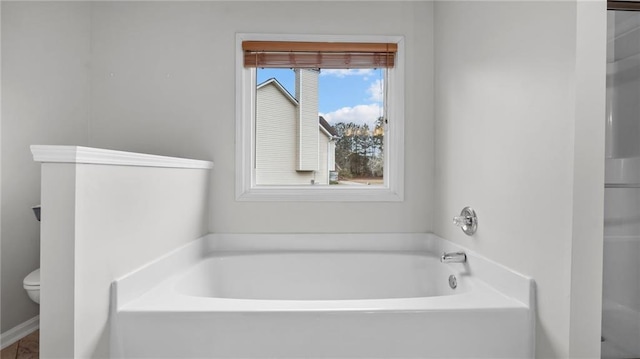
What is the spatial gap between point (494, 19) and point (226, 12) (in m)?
1.52

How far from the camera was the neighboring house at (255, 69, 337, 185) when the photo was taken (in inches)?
91.2

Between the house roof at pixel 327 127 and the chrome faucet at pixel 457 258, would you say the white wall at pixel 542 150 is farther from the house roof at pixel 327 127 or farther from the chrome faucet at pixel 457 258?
the house roof at pixel 327 127

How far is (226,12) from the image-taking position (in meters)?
2.15

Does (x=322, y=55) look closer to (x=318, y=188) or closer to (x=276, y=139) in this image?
(x=276, y=139)

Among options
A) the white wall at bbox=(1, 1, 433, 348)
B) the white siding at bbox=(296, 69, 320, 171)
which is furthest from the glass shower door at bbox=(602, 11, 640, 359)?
the white siding at bbox=(296, 69, 320, 171)

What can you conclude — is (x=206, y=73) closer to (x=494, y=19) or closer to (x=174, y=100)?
(x=174, y=100)

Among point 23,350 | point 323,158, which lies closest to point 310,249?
point 323,158

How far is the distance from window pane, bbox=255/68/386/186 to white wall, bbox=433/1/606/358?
709mm

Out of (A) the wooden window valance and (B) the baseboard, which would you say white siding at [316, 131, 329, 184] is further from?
(B) the baseboard

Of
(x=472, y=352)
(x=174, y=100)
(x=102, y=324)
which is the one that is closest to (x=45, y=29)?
(x=174, y=100)

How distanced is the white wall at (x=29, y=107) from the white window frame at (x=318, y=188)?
0.95 m

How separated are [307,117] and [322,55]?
409 mm

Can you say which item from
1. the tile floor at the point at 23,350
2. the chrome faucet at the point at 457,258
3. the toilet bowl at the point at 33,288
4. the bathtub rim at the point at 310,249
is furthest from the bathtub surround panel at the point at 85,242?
the chrome faucet at the point at 457,258

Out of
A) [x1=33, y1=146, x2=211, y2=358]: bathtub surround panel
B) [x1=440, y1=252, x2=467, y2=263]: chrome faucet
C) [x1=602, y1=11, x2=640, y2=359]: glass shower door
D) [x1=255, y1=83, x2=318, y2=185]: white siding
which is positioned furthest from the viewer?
[x1=255, y1=83, x2=318, y2=185]: white siding
